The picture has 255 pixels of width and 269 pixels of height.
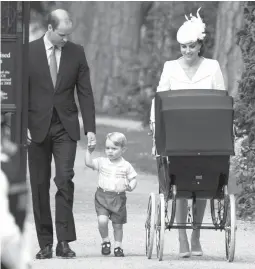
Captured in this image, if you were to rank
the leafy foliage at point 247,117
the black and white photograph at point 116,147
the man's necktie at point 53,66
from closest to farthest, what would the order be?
the black and white photograph at point 116,147
the man's necktie at point 53,66
the leafy foliage at point 247,117

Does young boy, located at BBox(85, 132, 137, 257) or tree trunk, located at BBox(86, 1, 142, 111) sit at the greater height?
tree trunk, located at BBox(86, 1, 142, 111)

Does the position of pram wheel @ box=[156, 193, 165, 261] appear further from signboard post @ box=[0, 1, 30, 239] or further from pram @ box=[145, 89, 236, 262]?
signboard post @ box=[0, 1, 30, 239]

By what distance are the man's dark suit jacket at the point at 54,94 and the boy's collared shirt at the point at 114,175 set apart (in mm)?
313

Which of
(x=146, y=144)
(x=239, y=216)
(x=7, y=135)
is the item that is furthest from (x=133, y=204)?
(x=146, y=144)

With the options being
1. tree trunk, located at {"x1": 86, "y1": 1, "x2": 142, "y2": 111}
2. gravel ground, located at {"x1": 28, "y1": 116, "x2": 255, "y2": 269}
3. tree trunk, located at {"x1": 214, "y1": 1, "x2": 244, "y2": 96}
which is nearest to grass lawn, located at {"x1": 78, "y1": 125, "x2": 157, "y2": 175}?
tree trunk, located at {"x1": 214, "y1": 1, "x2": 244, "y2": 96}

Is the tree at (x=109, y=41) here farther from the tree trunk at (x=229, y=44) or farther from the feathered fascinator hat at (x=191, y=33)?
the feathered fascinator hat at (x=191, y=33)

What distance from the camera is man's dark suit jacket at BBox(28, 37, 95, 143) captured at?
8.54 meters

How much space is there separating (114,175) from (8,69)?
4.77 ft

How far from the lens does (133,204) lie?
44.4 feet

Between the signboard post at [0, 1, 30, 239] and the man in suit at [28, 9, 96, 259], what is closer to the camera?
the signboard post at [0, 1, 30, 239]

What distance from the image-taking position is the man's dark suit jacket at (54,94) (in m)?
8.54

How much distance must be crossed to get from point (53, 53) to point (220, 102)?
1364mm

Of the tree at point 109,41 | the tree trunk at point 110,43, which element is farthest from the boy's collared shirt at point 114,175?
the tree at point 109,41

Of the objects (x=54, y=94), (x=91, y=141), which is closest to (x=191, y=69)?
(x=91, y=141)
